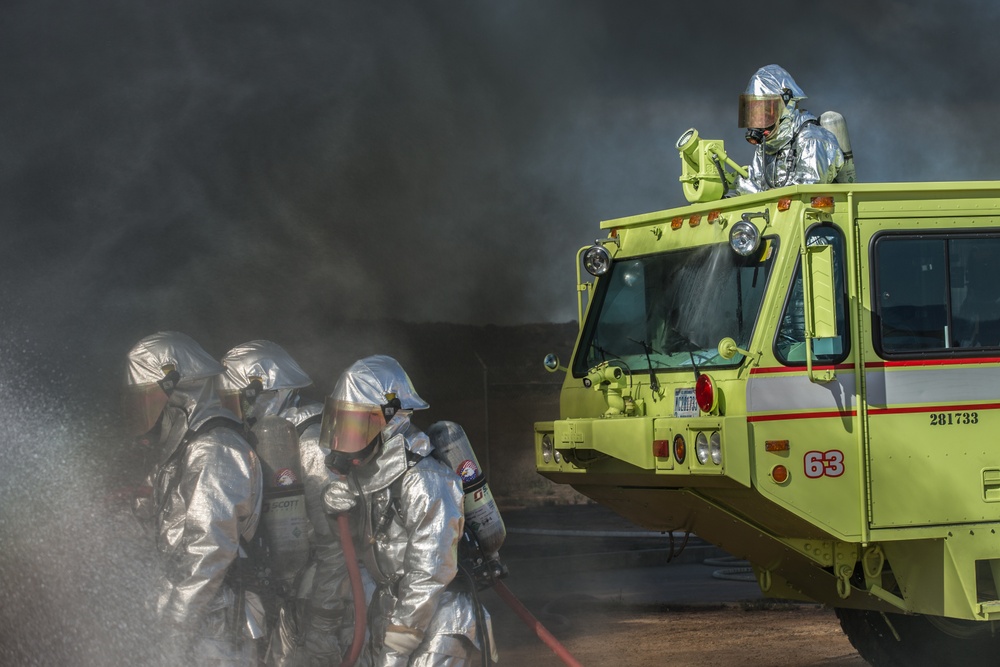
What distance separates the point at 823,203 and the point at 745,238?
393 millimetres

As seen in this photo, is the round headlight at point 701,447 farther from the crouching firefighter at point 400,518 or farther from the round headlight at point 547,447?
the round headlight at point 547,447

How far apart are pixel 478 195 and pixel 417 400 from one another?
7790mm

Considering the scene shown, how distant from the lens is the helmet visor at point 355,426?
18.5 feet

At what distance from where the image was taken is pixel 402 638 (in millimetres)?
5344

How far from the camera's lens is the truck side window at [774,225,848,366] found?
5669mm

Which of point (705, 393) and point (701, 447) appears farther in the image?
point (705, 393)

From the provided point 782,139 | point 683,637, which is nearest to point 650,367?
point 782,139

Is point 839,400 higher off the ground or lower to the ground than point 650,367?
lower

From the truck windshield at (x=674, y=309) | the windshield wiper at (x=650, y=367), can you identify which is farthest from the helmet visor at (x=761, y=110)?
the windshield wiper at (x=650, y=367)

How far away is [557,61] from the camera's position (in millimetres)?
14133

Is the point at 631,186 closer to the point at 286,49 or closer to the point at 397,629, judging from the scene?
the point at 286,49

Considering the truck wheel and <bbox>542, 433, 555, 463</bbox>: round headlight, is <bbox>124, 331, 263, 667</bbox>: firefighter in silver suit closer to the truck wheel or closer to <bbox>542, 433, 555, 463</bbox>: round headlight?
<bbox>542, 433, 555, 463</bbox>: round headlight

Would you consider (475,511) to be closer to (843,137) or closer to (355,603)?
(355,603)

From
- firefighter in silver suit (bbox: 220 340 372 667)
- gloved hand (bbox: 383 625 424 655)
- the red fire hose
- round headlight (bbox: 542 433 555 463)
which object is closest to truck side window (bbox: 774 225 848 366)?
round headlight (bbox: 542 433 555 463)
